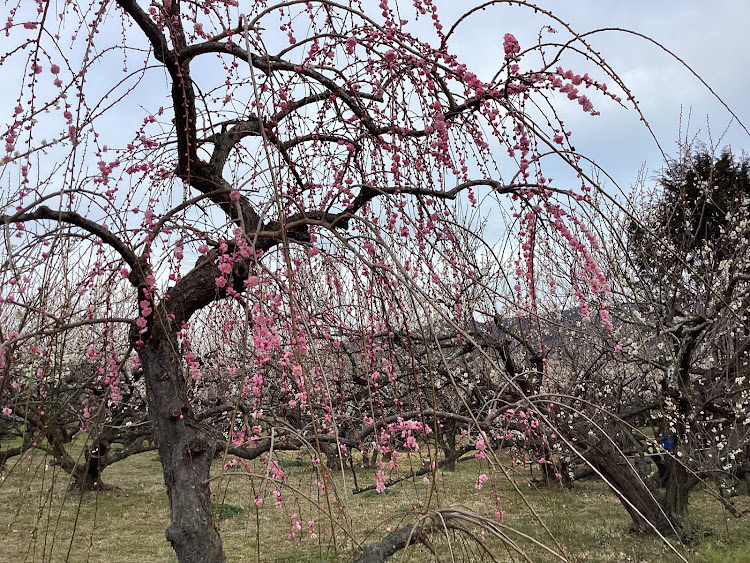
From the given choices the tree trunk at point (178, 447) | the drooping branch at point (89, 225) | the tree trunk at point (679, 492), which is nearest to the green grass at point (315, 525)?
the tree trunk at point (679, 492)

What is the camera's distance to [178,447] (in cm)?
334

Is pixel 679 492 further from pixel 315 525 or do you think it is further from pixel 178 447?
pixel 178 447

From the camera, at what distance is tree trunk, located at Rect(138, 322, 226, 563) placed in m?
3.22

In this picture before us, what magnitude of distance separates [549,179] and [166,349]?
2.41 meters

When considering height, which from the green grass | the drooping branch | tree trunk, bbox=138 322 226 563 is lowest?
the green grass

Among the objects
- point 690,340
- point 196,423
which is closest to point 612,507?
point 690,340

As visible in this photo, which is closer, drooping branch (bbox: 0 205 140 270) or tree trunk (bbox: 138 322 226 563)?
drooping branch (bbox: 0 205 140 270)

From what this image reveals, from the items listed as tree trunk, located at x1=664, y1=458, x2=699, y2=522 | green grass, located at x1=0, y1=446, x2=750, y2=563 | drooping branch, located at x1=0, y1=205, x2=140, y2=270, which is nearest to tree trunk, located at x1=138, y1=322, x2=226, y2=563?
drooping branch, located at x1=0, y1=205, x2=140, y2=270

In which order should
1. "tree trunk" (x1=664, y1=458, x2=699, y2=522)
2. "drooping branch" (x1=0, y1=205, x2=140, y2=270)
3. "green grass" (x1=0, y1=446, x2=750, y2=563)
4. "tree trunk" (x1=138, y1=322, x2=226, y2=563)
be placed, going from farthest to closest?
1. "tree trunk" (x1=664, y1=458, x2=699, y2=522)
2. "green grass" (x1=0, y1=446, x2=750, y2=563)
3. "tree trunk" (x1=138, y1=322, x2=226, y2=563)
4. "drooping branch" (x1=0, y1=205, x2=140, y2=270)

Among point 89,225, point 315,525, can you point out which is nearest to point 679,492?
point 315,525

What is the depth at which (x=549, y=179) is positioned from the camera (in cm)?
193

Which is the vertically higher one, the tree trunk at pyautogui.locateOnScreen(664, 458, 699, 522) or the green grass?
the tree trunk at pyautogui.locateOnScreen(664, 458, 699, 522)

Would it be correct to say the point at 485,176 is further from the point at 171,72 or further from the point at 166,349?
the point at 166,349

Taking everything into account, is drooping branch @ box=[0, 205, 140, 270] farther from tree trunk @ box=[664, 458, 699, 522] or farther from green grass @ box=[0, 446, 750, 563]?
tree trunk @ box=[664, 458, 699, 522]
